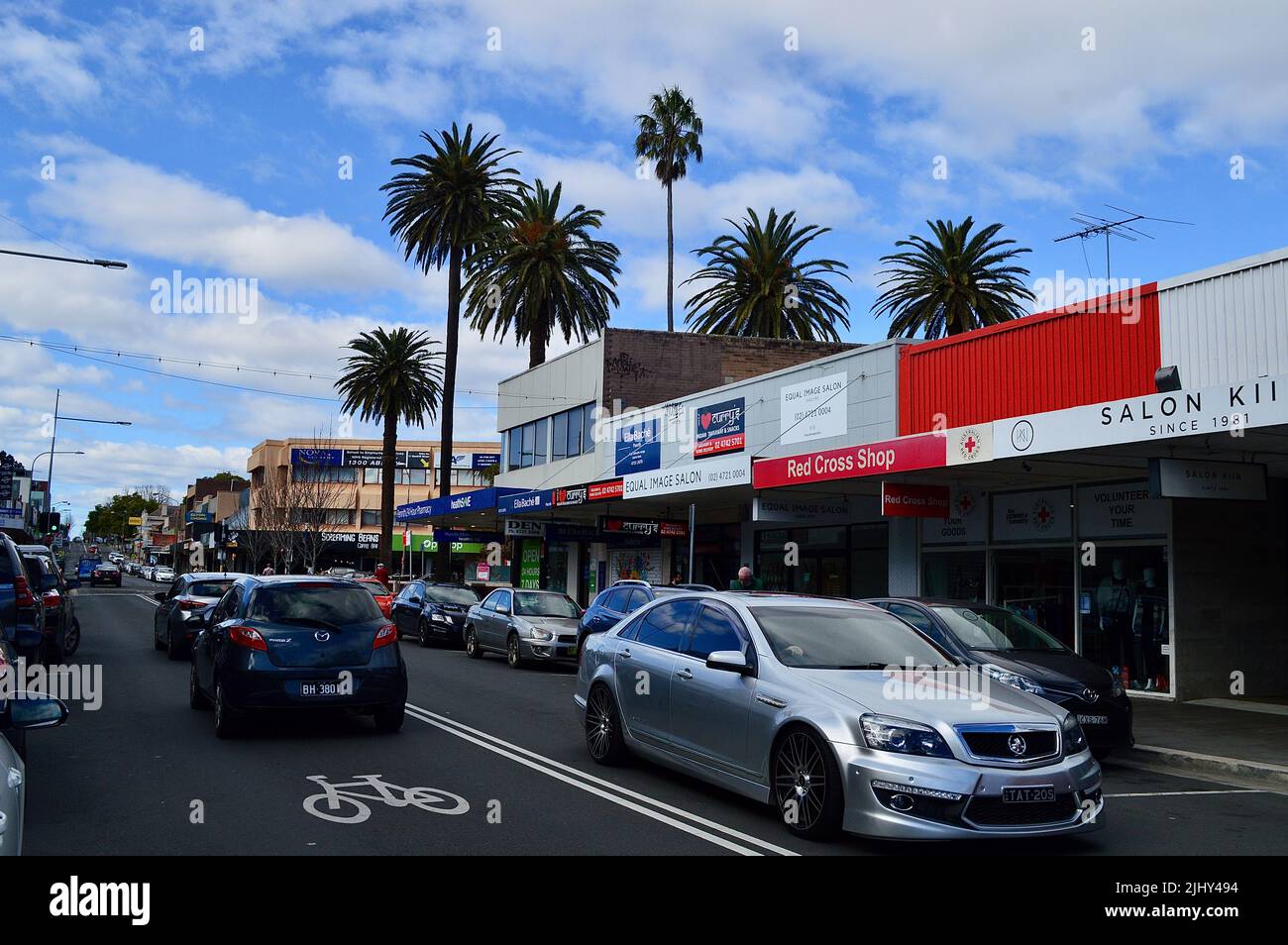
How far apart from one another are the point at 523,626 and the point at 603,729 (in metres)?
11.2

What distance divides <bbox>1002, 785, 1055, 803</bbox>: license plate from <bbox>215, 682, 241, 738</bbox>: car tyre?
283 inches

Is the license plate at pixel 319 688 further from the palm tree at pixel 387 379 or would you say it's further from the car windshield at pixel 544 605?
the palm tree at pixel 387 379

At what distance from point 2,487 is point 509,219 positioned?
35359 millimetres

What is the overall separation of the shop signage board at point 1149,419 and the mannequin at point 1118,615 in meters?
3.86

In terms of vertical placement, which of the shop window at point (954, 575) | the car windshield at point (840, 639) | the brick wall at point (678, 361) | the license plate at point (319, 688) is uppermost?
the brick wall at point (678, 361)

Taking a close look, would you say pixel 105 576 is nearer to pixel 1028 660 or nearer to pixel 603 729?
pixel 603 729

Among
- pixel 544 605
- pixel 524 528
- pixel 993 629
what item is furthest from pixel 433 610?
pixel 993 629

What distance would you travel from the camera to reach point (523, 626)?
20.7m

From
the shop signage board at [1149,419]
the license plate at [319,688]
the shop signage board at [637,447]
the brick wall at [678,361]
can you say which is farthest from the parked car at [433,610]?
the license plate at [319,688]

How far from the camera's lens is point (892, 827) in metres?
6.41

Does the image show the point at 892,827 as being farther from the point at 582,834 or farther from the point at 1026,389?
the point at 1026,389

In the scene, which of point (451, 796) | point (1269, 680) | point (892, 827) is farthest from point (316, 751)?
point (1269, 680)

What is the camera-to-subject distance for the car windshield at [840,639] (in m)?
7.78

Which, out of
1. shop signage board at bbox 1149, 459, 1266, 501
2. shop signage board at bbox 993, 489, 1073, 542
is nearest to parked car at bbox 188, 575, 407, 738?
shop signage board at bbox 1149, 459, 1266, 501
